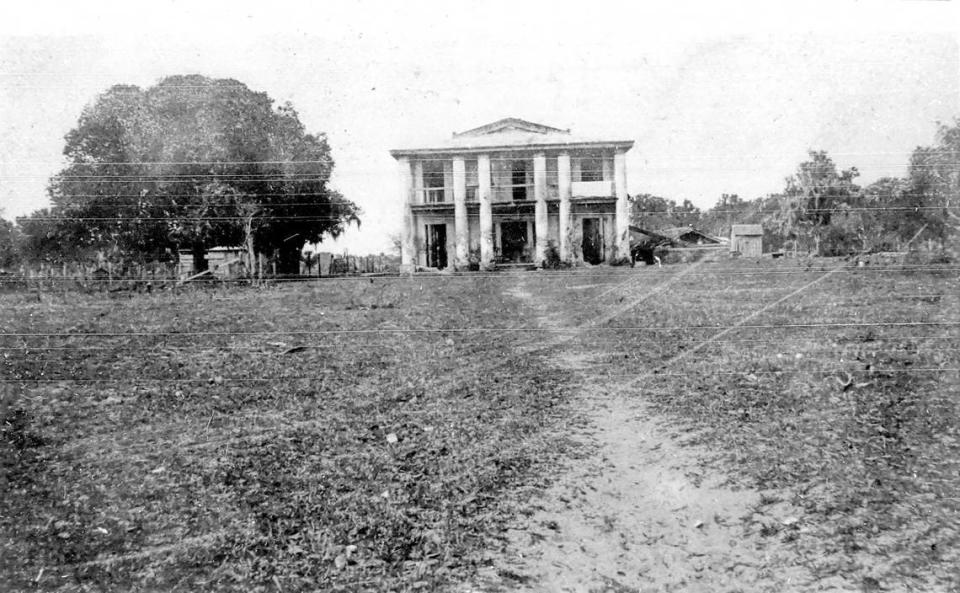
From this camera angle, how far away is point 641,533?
146 inches

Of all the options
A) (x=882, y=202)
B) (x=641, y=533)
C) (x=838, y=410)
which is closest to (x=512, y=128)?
(x=882, y=202)

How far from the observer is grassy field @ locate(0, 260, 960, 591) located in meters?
3.38

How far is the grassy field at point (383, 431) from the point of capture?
338cm

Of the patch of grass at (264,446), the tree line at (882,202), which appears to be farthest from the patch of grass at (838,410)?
the patch of grass at (264,446)

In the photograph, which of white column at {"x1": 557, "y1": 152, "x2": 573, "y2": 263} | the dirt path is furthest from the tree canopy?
white column at {"x1": 557, "y1": 152, "x2": 573, "y2": 263}

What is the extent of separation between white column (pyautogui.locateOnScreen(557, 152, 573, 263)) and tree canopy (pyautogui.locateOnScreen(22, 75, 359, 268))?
1306 centimetres

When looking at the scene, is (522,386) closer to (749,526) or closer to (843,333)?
(749,526)

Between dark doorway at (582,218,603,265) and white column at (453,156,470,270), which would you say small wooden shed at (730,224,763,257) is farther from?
white column at (453,156,470,270)

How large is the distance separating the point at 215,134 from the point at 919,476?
686 cm

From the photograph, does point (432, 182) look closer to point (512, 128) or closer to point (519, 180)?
point (519, 180)

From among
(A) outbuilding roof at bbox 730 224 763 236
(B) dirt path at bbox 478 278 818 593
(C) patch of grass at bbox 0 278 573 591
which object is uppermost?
(A) outbuilding roof at bbox 730 224 763 236

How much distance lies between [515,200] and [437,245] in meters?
5.11

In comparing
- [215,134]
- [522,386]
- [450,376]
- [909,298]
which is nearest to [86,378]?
[215,134]

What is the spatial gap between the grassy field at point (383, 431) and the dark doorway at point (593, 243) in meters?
10.7
